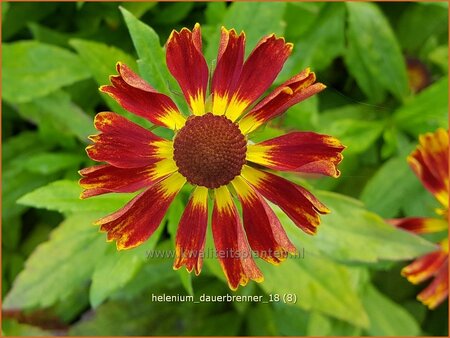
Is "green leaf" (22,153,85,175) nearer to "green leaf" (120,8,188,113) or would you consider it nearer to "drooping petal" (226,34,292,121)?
"green leaf" (120,8,188,113)

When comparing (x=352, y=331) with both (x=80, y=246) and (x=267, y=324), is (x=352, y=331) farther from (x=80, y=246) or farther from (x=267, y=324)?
(x=80, y=246)

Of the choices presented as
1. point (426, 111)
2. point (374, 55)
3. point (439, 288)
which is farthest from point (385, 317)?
point (374, 55)

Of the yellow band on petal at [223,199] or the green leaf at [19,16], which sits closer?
the yellow band on petal at [223,199]

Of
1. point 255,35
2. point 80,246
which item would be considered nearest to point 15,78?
point 80,246

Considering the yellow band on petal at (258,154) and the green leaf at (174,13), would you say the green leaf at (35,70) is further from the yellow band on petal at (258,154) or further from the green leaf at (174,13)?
the yellow band on petal at (258,154)

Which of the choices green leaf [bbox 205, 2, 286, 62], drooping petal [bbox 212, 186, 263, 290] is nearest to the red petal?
drooping petal [bbox 212, 186, 263, 290]

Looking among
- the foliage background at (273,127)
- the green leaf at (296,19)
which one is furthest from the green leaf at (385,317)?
the green leaf at (296,19)
